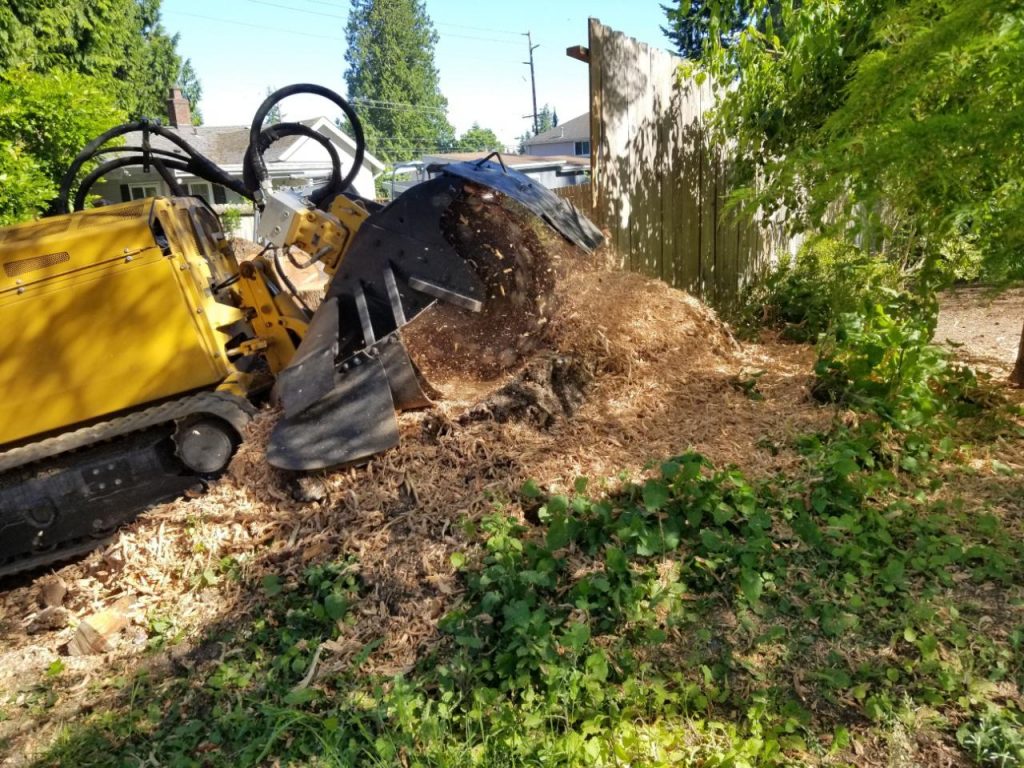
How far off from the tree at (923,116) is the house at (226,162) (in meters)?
21.3

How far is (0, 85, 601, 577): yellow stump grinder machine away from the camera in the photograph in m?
4.18

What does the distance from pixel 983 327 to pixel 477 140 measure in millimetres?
97454

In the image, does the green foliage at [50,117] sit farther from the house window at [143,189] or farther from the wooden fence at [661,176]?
the house window at [143,189]

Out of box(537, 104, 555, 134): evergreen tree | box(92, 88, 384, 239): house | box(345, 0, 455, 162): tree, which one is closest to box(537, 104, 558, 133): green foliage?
box(537, 104, 555, 134): evergreen tree

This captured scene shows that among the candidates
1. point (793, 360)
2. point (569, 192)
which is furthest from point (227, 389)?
point (793, 360)

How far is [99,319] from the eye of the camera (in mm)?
4328

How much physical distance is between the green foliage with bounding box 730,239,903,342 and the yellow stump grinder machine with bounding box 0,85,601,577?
2.41 meters

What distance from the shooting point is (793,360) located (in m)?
5.09

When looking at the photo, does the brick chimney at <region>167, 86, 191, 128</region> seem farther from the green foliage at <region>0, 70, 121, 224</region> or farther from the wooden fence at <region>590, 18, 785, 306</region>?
the wooden fence at <region>590, 18, 785, 306</region>

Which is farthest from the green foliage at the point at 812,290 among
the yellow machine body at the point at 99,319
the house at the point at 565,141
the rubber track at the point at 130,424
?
the house at the point at 565,141

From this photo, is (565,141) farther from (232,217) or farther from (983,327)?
(983,327)

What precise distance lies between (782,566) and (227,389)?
3444 mm

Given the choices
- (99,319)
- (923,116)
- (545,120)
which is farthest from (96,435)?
(545,120)

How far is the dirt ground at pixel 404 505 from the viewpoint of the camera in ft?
10.4
